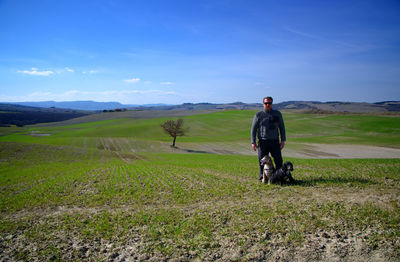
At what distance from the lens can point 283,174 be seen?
27.2 feet

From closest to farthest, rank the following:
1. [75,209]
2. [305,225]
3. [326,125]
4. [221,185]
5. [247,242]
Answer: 1. [247,242]
2. [305,225]
3. [75,209]
4. [221,185]
5. [326,125]

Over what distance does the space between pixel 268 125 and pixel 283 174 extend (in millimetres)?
1962

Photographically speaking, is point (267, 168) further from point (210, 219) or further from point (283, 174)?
point (210, 219)

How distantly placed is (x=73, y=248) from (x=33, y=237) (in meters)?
1.37

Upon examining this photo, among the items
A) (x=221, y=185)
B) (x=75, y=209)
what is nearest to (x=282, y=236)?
(x=221, y=185)

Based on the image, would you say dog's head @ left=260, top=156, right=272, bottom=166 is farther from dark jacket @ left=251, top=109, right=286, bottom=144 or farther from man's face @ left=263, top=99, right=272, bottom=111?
man's face @ left=263, top=99, right=272, bottom=111

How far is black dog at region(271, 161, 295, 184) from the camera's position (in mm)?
8266

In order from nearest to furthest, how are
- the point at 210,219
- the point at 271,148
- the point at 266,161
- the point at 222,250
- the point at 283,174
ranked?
the point at 222,250 < the point at 210,219 < the point at 283,174 < the point at 266,161 < the point at 271,148

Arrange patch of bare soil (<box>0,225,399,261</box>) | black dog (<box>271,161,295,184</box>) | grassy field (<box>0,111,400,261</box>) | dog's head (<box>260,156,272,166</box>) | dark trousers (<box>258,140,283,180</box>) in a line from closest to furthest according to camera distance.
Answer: patch of bare soil (<box>0,225,399,261</box>), grassy field (<box>0,111,400,261</box>), black dog (<box>271,161,295,184</box>), dog's head (<box>260,156,272,166</box>), dark trousers (<box>258,140,283,180</box>)

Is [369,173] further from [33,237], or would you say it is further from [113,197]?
[33,237]

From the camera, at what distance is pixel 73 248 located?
4.82 metres

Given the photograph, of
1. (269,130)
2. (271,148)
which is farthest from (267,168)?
(269,130)

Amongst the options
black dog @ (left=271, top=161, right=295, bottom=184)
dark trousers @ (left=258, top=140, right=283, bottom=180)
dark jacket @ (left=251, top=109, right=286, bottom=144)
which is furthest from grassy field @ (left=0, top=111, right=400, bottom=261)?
dark jacket @ (left=251, top=109, right=286, bottom=144)

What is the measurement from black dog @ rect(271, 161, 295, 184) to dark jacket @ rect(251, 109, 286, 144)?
106cm
